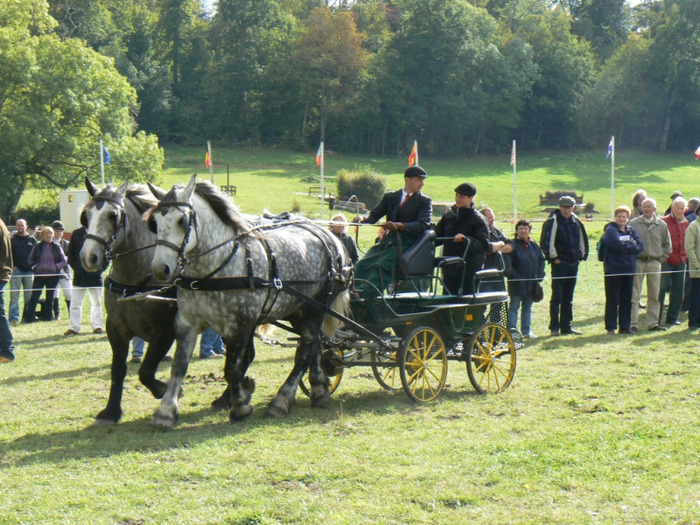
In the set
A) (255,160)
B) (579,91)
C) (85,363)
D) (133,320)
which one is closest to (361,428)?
(133,320)

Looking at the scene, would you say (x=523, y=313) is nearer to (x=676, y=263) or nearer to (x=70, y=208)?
(x=676, y=263)

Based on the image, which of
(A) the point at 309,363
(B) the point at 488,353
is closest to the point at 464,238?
(B) the point at 488,353

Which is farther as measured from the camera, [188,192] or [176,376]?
[176,376]

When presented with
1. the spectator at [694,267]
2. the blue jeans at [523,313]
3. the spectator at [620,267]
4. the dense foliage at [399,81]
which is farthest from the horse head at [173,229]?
the dense foliage at [399,81]

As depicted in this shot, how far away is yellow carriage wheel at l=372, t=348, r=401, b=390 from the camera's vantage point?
A: 874 cm

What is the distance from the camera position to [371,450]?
6.77 meters

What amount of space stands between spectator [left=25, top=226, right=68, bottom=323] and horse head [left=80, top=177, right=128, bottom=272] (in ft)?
28.4

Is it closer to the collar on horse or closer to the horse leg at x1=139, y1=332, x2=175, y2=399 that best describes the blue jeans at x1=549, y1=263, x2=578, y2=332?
the horse leg at x1=139, y1=332, x2=175, y2=399

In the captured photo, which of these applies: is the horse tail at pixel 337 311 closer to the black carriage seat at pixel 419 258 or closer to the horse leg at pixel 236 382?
the black carriage seat at pixel 419 258

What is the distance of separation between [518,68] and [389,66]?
13107 mm

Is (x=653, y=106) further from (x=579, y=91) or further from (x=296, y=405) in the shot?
(x=296, y=405)

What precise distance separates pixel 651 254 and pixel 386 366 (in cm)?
700

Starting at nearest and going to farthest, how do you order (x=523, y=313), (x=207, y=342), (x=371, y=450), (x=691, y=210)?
1. (x=371, y=450)
2. (x=207, y=342)
3. (x=523, y=313)
4. (x=691, y=210)

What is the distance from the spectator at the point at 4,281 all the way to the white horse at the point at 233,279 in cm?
395
